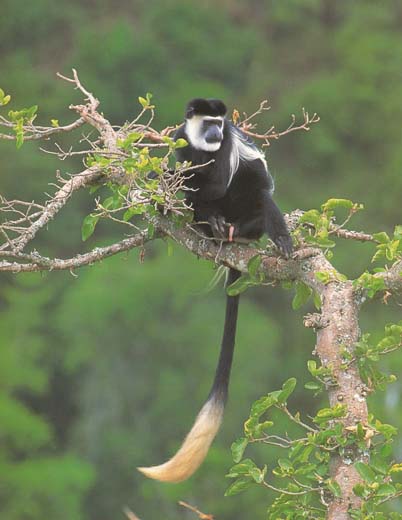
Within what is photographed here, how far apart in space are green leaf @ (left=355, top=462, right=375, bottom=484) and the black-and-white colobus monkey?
683 millimetres

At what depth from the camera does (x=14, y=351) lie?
620 inches

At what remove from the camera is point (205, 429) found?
2.77 m

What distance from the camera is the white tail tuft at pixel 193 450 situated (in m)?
2.55

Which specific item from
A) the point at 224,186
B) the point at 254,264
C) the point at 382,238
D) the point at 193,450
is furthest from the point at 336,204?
the point at 224,186

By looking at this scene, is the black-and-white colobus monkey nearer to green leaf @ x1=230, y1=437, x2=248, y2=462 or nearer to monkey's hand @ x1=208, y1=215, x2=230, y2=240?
monkey's hand @ x1=208, y1=215, x2=230, y2=240

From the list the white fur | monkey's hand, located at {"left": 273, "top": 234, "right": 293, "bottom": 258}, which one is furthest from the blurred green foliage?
monkey's hand, located at {"left": 273, "top": 234, "right": 293, "bottom": 258}

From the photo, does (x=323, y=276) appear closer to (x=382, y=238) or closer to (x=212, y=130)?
(x=382, y=238)

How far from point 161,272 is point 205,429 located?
13443mm

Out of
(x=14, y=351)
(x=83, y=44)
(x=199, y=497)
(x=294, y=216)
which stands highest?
(x=83, y=44)

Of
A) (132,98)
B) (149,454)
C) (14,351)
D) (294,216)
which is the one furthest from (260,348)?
(294,216)

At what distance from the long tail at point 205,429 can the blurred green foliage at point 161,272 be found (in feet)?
30.0

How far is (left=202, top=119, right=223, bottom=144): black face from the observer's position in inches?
122

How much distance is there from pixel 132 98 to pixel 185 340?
471 cm

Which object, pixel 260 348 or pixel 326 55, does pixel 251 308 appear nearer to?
pixel 260 348
